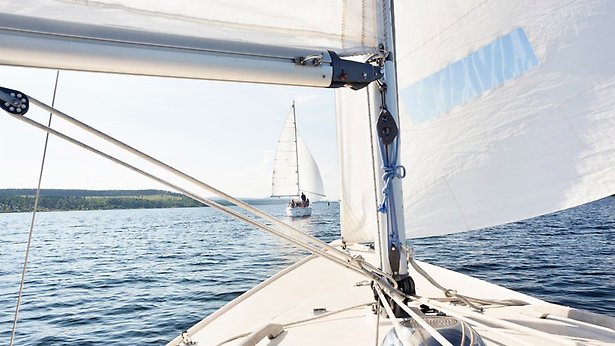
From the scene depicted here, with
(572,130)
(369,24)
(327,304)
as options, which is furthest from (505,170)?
(327,304)

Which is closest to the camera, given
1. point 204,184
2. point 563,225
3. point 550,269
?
point 204,184

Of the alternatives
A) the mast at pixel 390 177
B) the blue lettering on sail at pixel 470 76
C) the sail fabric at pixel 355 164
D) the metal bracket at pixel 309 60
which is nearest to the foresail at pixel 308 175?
the sail fabric at pixel 355 164

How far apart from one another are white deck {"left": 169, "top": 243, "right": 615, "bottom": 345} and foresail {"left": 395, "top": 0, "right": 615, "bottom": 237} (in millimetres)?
700

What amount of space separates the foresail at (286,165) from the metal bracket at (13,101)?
1711 inches

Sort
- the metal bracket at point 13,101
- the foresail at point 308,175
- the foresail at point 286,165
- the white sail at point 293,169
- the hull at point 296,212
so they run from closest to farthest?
the metal bracket at point 13,101
the foresail at point 286,165
the white sail at point 293,169
the hull at point 296,212
the foresail at point 308,175

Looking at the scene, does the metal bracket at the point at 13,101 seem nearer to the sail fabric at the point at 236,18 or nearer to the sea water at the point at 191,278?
the sail fabric at the point at 236,18

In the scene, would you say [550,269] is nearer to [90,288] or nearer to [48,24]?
[48,24]

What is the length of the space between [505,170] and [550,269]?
9791 mm

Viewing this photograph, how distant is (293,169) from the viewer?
1969 inches

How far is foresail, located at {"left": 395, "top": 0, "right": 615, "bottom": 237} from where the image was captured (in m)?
2.77

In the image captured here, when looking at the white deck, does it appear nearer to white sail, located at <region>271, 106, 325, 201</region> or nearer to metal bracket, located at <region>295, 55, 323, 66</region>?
metal bracket, located at <region>295, 55, 323, 66</region>

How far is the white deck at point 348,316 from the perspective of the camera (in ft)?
7.81

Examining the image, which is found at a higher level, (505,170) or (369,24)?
(369,24)

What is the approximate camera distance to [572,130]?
2.78 m
